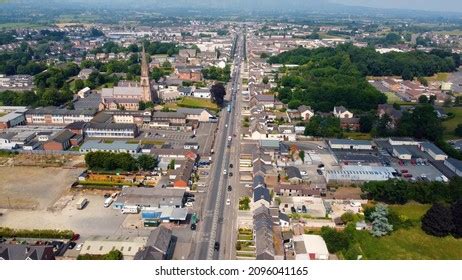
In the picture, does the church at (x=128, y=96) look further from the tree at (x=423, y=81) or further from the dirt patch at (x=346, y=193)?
the tree at (x=423, y=81)

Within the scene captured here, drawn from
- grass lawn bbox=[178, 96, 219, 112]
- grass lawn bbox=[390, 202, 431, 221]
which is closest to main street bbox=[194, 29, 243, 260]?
grass lawn bbox=[178, 96, 219, 112]

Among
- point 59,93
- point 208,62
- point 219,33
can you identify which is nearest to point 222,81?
point 208,62

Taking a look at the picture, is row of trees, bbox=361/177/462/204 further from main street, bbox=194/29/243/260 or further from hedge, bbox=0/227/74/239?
hedge, bbox=0/227/74/239

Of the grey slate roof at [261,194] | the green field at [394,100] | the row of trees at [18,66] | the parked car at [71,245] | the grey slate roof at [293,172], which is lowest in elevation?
the parked car at [71,245]

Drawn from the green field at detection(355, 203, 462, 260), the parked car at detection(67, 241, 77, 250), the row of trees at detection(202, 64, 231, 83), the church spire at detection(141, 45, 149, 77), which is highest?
the church spire at detection(141, 45, 149, 77)

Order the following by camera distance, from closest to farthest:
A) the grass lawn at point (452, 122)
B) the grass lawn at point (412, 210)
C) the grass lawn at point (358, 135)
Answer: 1. the grass lawn at point (412, 210)
2. the grass lawn at point (358, 135)
3. the grass lawn at point (452, 122)

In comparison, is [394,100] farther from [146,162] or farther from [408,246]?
[146,162]

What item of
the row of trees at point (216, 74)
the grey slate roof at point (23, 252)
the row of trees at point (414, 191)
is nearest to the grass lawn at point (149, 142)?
the grey slate roof at point (23, 252)
